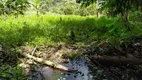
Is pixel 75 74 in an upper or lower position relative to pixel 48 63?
lower

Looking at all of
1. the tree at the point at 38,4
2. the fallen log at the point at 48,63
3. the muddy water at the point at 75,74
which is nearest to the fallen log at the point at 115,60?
the muddy water at the point at 75,74

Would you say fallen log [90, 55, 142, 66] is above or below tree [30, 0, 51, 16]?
below

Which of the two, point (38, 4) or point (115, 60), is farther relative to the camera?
point (38, 4)

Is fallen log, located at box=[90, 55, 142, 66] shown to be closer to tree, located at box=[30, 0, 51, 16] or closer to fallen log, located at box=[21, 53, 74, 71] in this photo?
fallen log, located at box=[21, 53, 74, 71]

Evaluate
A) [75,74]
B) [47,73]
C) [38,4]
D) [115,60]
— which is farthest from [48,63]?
[38,4]

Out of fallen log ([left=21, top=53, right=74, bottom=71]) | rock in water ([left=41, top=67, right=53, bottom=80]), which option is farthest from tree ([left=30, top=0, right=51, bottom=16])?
rock in water ([left=41, top=67, right=53, bottom=80])

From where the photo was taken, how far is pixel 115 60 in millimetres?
9781

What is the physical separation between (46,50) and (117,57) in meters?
3.30

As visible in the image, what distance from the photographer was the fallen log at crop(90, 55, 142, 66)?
9.58m

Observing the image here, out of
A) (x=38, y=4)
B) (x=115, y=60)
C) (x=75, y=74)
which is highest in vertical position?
(x=38, y=4)

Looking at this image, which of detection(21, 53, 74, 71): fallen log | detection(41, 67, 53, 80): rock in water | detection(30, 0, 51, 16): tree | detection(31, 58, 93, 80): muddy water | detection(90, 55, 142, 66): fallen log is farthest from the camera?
detection(30, 0, 51, 16): tree

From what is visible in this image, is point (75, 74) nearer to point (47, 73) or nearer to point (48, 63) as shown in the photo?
point (47, 73)

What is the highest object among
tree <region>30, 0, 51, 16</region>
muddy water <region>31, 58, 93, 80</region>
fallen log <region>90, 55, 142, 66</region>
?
tree <region>30, 0, 51, 16</region>

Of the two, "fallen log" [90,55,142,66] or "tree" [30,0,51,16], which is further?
"tree" [30,0,51,16]
